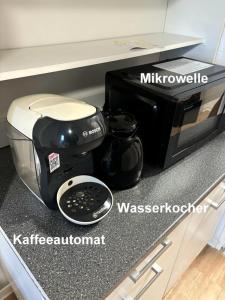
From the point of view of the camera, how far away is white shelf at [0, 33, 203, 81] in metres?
0.65

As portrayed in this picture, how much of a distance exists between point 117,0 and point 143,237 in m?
0.94

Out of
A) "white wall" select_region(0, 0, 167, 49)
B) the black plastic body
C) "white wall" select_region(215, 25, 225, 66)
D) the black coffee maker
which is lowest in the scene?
the black coffee maker

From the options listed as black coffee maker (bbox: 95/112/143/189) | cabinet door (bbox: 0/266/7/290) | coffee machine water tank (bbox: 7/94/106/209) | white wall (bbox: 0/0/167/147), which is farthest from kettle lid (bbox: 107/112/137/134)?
cabinet door (bbox: 0/266/7/290)

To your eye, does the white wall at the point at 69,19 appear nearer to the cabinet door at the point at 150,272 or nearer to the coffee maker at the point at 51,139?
the coffee maker at the point at 51,139

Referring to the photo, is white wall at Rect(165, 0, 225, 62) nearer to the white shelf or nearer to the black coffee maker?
the white shelf

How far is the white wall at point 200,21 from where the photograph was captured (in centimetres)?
113

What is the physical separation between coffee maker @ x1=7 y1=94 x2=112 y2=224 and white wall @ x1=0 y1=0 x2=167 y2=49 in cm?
27

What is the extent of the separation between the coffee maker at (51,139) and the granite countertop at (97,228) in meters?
0.06

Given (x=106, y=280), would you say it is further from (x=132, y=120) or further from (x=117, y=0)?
(x=117, y=0)

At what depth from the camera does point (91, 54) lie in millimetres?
815

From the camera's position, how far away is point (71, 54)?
0.80m

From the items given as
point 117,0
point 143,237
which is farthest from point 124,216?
point 117,0

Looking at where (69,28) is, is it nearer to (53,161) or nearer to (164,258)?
(53,161)

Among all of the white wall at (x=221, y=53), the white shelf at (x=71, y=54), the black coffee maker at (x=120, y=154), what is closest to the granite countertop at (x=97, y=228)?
the black coffee maker at (x=120, y=154)
